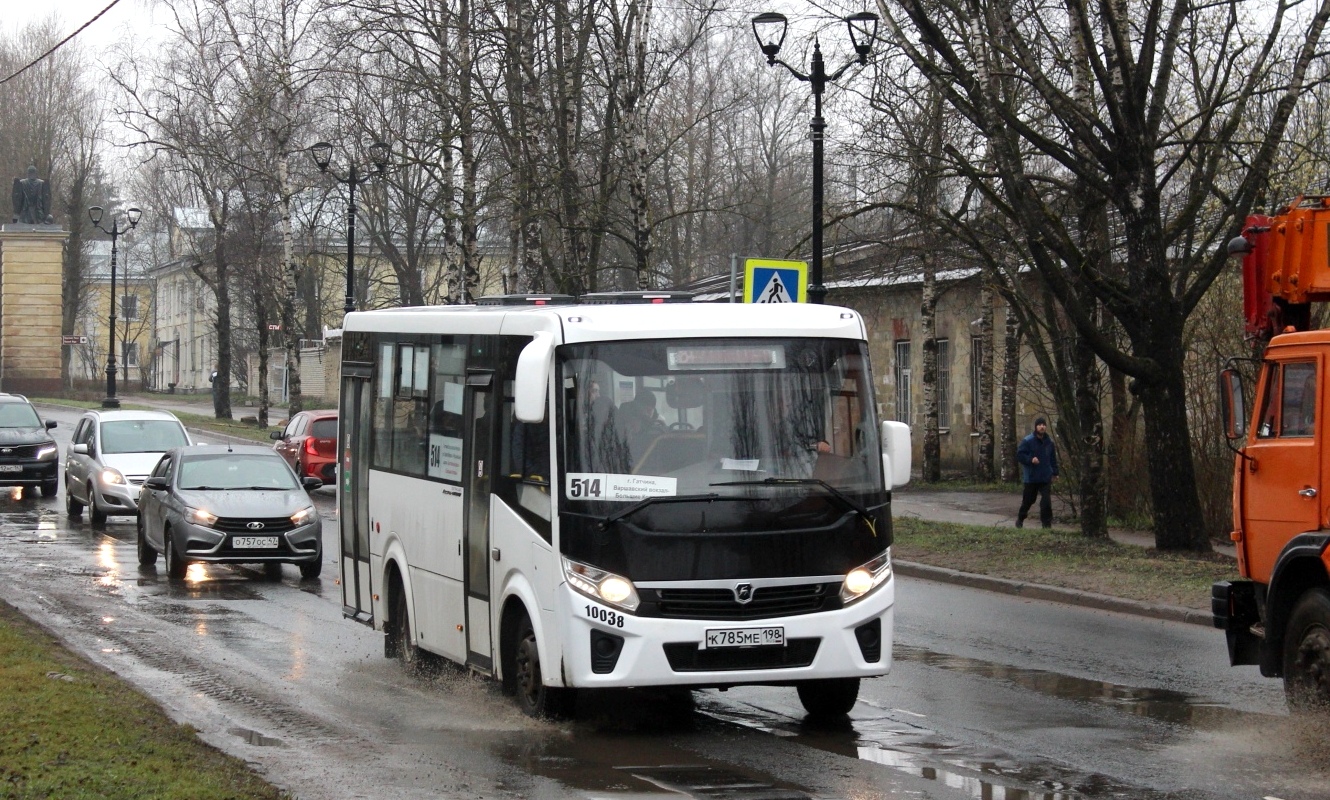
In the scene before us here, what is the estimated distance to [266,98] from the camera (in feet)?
152

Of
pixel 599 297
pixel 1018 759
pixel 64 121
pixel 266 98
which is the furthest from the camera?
pixel 64 121

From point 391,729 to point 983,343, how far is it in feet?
92.8

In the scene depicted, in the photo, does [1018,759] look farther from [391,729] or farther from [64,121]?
[64,121]

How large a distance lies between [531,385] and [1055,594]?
31.4ft

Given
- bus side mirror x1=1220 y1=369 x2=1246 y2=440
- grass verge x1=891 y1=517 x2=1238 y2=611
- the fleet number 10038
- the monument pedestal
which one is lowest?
grass verge x1=891 y1=517 x2=1238 y2=611

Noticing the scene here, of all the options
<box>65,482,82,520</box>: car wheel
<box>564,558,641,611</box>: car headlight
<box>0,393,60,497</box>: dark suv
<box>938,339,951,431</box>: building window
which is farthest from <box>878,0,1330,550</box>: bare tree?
<box>0,393,60,497</box>: dark suv

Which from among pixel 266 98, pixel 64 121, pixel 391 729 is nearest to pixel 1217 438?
pixel 391 729

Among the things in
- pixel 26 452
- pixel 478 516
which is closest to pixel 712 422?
pixel 478 516

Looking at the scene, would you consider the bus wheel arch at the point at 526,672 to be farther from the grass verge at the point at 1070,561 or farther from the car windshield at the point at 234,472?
the car windshield at the point at 234,472

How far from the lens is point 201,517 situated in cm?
1895

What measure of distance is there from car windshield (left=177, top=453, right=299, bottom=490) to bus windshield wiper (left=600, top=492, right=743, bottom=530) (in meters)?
11.8

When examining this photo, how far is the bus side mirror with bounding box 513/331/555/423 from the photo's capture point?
29.8 ft

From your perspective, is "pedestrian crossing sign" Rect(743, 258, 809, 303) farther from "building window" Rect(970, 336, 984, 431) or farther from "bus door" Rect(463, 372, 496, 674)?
"building window" Rect(970, 336, 984, 431)

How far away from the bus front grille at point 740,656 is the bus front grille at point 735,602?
0.17m
